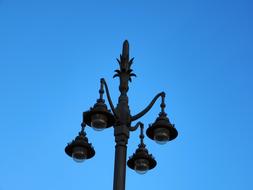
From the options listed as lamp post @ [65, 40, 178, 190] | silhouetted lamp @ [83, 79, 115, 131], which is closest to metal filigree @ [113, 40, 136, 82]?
lamp post @ [65, 40, 178, 190]

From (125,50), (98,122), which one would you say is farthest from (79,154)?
(125,50)

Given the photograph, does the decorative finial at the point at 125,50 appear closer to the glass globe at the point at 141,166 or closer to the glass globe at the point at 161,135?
the glass globe at the point at 161,135

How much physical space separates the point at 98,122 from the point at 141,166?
1.50 meters

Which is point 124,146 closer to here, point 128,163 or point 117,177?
point 117,177

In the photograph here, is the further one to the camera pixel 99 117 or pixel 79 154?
pixel 79 154

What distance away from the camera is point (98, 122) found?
37.0ft

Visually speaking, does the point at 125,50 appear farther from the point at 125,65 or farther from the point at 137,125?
the point at 137,125

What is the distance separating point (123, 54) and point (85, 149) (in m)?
2.08

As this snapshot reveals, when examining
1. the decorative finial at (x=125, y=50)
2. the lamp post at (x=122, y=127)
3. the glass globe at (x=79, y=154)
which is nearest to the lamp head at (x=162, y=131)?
the lamp post at (x=122, y=127)

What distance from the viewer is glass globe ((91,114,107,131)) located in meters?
11.2

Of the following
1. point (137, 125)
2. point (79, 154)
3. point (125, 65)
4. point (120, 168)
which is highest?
point (125, 65)

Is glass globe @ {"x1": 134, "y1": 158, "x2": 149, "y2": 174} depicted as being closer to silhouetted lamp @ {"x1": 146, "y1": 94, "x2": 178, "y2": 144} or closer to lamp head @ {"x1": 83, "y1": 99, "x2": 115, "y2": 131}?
silhouetted lamp @ {"x1": 146, "y1": 94, "x2": 178, "y2": 144}

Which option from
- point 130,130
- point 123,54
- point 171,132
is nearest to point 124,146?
point 130,130

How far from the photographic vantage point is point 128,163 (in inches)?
481
